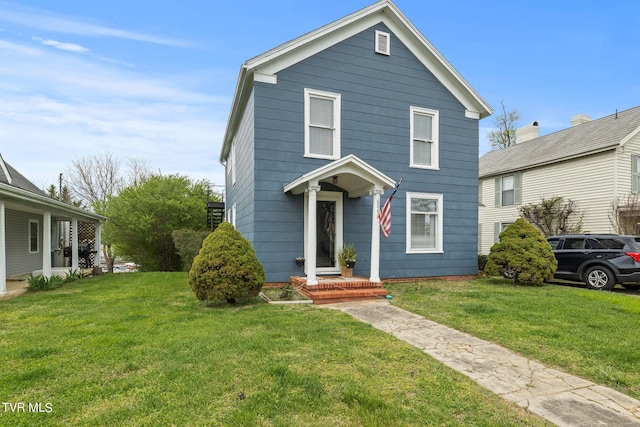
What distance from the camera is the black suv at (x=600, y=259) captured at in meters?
8.49

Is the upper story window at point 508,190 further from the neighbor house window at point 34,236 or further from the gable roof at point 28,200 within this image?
the neighbor house window at point 34,236

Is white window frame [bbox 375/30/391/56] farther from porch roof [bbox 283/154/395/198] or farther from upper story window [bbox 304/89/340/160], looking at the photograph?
porch roof [bbox 283/154/395/198]

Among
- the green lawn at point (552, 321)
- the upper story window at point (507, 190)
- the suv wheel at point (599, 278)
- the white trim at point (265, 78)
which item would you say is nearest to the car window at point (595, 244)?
the suv wheel at point (599, 278)

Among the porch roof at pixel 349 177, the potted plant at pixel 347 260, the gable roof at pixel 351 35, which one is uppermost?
the gable roof at pixel 351 35

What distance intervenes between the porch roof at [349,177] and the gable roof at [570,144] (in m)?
11.2

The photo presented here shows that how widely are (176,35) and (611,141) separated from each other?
55.5ft

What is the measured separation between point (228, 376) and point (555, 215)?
16563mm

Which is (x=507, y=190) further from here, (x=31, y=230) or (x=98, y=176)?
(x=98, y=176)

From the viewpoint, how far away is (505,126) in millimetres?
27391

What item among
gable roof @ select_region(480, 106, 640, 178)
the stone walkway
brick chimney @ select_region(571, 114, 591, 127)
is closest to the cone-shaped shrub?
the stone walkway

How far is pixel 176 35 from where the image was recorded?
38.4ft

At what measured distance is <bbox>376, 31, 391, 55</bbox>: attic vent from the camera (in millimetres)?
9664

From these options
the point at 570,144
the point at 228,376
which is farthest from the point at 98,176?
the point at 570,144

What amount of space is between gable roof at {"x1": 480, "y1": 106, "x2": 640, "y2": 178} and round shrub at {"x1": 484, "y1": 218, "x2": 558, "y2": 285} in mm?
7363
